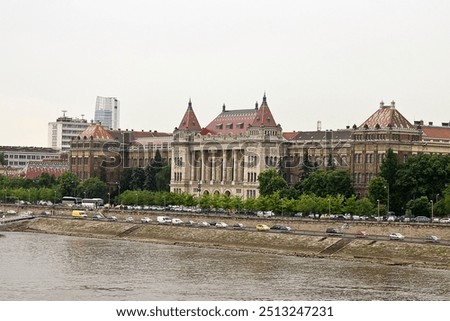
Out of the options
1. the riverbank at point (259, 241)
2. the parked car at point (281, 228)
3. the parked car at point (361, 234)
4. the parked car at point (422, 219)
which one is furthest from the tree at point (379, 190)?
the parked car at point (361, 234)

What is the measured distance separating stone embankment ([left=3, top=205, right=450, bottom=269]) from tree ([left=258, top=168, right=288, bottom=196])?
665 inches

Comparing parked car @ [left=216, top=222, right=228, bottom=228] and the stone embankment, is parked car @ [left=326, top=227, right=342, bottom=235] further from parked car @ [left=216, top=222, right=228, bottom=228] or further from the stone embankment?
parked car @ [left=216, top=222, right=228, bottom=228]

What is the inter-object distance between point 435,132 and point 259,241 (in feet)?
197

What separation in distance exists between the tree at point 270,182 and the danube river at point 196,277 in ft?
168

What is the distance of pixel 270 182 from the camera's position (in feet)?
588

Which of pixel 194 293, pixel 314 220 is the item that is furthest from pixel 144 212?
pixel 194 293

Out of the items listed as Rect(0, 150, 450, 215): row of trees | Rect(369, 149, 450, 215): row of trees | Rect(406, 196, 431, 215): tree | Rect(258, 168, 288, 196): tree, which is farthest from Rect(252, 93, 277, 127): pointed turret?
Rect(406, 196, 431, 215): tree

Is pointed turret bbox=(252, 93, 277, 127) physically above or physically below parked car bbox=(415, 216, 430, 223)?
above

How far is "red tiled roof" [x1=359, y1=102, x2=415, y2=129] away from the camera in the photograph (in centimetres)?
17512

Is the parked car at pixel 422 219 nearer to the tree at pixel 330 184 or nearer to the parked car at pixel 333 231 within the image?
the parked car at pixel 333 231

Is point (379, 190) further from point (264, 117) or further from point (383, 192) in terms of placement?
point (264, 117)

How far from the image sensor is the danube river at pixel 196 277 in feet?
268

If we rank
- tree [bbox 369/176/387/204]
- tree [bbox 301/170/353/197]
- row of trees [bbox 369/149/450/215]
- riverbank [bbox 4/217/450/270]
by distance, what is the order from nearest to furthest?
riverbank [bbox 4/217/450/270]
row of trees [bbox 369/149/450/215]
tree [bbox 369/176/387/204]
tree [bbox 301/170/353/197]

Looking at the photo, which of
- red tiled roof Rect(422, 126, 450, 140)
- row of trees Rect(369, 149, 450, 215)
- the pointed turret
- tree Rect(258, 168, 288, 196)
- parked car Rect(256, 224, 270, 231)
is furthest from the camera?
the pointed turret
